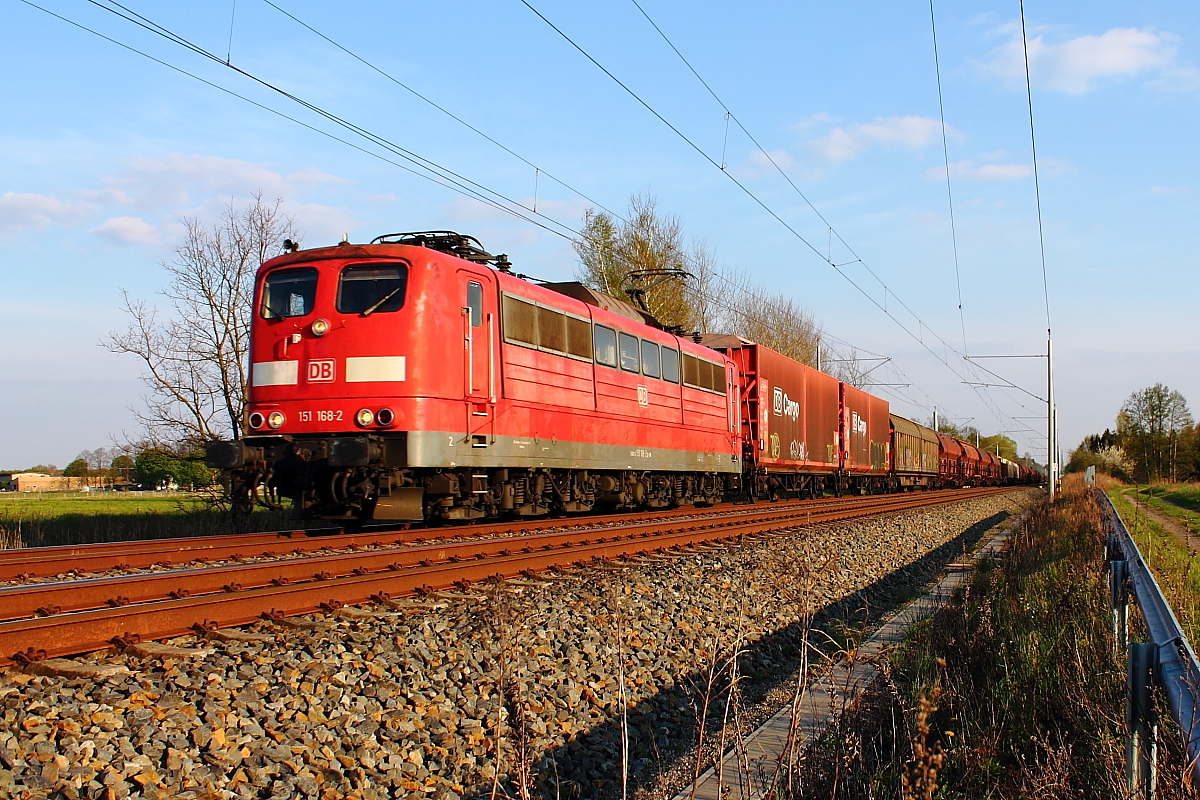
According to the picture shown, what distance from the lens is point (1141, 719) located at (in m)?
2.82

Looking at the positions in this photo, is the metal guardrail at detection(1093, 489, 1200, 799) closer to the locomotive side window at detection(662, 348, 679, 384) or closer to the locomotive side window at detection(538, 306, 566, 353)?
the locomotive side window at detection(538, 306, 566, 353)

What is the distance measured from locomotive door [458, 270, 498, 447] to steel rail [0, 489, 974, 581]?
1392 mm

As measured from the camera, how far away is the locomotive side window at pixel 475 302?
11289 mm

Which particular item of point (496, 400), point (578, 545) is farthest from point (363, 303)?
point (578, 545)

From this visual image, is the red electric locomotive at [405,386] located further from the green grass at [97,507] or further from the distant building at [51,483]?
the distant building at [51,483]

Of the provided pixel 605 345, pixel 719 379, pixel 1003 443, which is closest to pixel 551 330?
pixel 605 345

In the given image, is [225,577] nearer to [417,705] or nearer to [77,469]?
[417,705]

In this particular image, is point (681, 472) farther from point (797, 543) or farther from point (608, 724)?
point (608, 724)

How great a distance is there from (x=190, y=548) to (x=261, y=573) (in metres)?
2.22

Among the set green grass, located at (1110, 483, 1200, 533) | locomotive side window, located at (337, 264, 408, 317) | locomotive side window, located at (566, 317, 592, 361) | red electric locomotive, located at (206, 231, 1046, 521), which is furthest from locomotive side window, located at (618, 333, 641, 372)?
green grass, located at (1110, 483, 1200, 533)

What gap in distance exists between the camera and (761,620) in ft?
27.6

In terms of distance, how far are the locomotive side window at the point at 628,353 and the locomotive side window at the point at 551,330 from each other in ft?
6.33

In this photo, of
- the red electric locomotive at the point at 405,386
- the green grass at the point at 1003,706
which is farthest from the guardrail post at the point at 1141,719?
the red electric locomotive at the point at 405,386

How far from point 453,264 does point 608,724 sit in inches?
269
